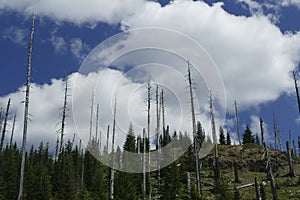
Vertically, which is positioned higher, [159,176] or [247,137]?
[247,137]

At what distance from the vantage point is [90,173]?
54.7 meters

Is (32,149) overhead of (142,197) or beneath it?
overhead

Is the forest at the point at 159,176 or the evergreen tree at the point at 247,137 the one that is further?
the evergreen tree at the point at 247,137

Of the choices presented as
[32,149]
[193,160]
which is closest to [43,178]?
[193,160]

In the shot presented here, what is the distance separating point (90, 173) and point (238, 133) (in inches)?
1632

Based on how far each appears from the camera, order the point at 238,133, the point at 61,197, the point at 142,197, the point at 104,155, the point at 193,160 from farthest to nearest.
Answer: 1. the point at 238,133
2. the point at 104,155
3. the point at 193,160
4. the point at 61,197
5. the point at 142,197

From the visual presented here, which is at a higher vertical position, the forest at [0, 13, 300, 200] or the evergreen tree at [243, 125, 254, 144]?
the evergreen tree at [243, 125, 254, 144]

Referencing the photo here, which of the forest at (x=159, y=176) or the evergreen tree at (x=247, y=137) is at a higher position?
the evergreen tree at (x=247, y=137)

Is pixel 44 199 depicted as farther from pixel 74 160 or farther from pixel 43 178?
pixel 74 160

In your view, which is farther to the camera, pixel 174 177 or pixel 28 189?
pixel 28 189

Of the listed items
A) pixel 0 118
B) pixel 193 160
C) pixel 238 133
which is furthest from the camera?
pixel 238 133

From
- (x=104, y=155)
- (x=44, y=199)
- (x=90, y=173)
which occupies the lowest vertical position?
(x=44, y=199)

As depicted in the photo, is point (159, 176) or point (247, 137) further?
point (247, 137)

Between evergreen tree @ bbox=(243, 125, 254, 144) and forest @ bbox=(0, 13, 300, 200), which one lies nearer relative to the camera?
forest @ bbox=(0, 13, 300, 200)
